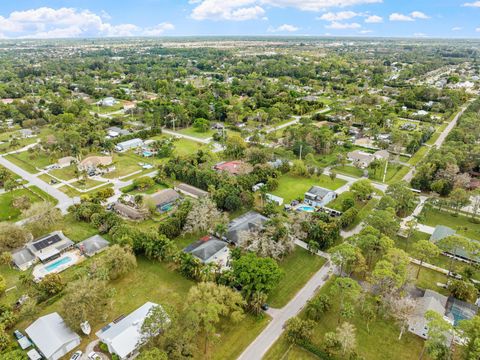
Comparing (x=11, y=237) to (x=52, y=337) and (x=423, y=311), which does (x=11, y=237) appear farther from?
(x=423, y=311)

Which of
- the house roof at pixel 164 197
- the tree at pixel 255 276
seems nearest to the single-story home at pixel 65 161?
the house roof at pixel 164 197

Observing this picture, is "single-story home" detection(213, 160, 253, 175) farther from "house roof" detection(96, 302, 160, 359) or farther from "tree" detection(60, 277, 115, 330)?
"house roof" detection(96, 302, 160, 359)

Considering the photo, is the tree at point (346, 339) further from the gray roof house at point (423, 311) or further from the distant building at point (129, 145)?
the distant building at point (129, 145)

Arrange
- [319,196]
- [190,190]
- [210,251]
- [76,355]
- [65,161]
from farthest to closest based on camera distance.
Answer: [65,161]
[190,190]
[319,196]
[210,251]
[76,355]

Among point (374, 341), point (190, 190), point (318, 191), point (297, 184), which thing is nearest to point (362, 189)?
point (318, 191)

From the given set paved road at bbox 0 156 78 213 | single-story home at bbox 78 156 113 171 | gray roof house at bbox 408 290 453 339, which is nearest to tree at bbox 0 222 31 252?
paved road at bbox 0 156 78 213

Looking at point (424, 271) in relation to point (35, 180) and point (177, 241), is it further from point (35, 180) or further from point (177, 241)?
point (35, 180)
